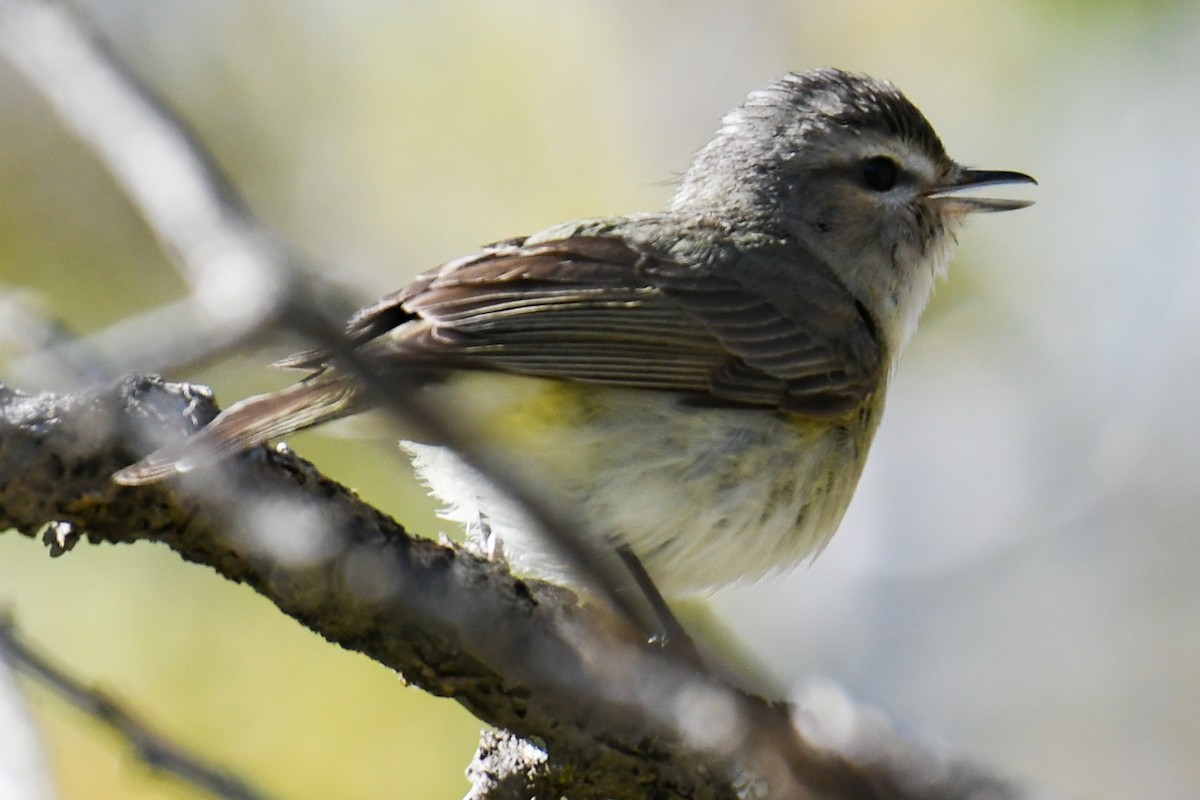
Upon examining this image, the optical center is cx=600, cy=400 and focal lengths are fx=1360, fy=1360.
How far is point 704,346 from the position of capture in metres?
3.89

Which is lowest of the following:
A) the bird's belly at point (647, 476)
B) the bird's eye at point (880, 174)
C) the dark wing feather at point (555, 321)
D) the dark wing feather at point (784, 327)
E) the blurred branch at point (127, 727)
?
the blurred branch at point (127, 727)

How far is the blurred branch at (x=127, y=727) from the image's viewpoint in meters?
2.04

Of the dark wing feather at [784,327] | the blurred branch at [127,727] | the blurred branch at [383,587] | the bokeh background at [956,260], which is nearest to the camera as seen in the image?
the blurred branch at [383,587]

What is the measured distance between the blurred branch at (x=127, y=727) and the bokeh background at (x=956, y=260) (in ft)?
13.5

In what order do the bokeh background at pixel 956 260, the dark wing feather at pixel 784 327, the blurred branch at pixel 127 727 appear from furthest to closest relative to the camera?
the bokeh background at pixel 956 260 < the dark wing feather at pixel 784 327 < the blurred branch at pixel 127 727

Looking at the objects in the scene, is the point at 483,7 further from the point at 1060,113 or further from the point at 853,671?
the point at 853,671

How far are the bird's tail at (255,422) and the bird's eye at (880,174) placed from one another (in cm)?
247

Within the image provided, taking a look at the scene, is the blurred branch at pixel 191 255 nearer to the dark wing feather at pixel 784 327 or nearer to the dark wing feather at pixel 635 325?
the dark wing feather at pixel 635 325

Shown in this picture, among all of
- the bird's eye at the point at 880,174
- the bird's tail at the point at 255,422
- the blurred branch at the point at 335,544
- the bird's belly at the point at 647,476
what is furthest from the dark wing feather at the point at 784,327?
the bird's tail at the point at 255,422

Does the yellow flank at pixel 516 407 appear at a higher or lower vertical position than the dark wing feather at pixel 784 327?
lower

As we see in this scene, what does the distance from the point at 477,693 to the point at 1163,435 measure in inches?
231

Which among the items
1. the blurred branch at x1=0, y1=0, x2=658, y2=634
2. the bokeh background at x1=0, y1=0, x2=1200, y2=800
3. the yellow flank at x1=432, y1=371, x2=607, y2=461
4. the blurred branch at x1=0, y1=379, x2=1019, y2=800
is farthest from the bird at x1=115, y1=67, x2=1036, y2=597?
the bokeh background at x1=0, y1=0, x2=1200, y2=800

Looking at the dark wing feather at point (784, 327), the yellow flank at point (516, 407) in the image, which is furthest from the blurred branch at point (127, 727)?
the dark wing feather at point (784, 327)

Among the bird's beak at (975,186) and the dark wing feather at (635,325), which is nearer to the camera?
the dark wing feather at (635,325)
